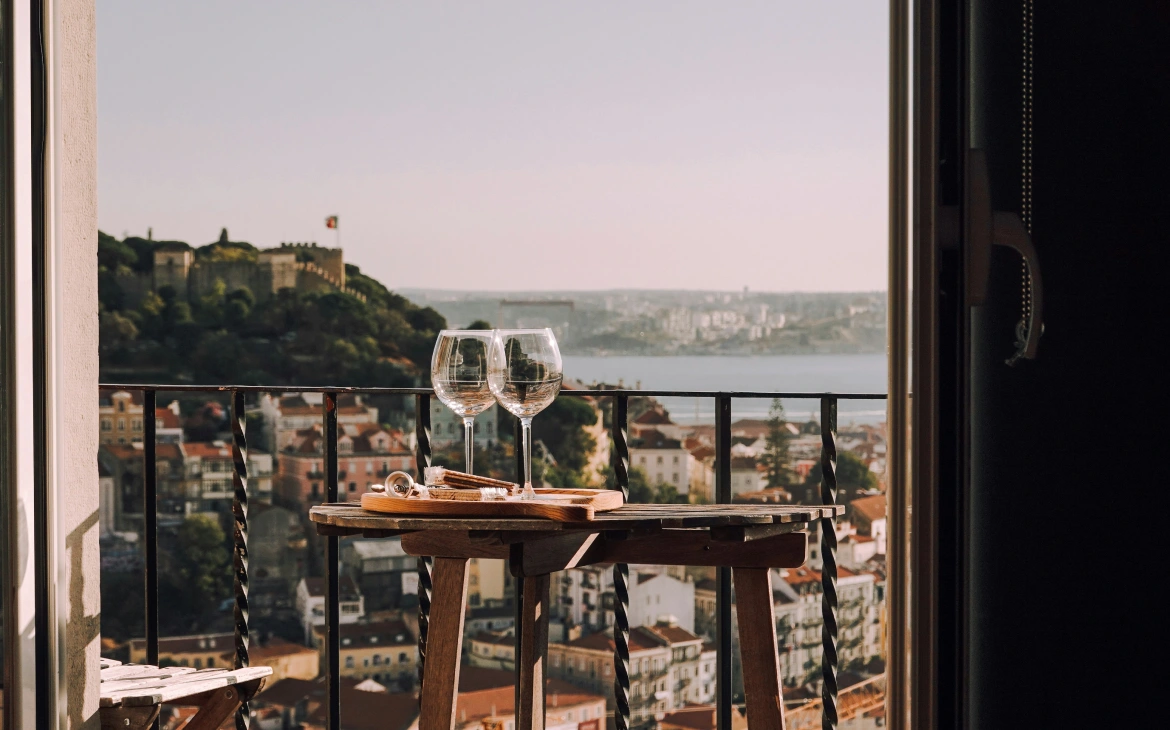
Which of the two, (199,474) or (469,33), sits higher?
(469,33)

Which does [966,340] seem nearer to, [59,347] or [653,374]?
[59,347]

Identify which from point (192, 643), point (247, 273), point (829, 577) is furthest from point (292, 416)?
point (829, 577)

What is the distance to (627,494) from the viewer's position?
7.05 feet

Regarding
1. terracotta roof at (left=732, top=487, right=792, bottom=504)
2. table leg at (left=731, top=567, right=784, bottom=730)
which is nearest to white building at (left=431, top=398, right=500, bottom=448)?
terracotta roof at (left=732, top=487, right=792, bottom=504)

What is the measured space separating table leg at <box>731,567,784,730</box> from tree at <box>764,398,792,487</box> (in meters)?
16.5

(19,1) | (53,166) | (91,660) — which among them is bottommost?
(91,660)

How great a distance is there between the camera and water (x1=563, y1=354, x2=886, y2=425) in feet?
63.6

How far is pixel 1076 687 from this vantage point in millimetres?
1281

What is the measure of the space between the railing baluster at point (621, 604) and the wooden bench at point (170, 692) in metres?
0.69

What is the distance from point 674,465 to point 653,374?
2979 mm

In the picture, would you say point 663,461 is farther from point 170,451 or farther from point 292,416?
point 170,451

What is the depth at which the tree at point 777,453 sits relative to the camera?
18344 millimetres

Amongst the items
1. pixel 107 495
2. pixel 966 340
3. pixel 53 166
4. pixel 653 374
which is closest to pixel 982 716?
pixel 966 340

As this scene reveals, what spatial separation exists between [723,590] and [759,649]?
56 centimetres
